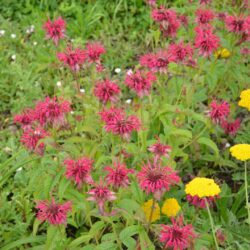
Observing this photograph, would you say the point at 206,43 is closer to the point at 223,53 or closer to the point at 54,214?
the point at 223,53

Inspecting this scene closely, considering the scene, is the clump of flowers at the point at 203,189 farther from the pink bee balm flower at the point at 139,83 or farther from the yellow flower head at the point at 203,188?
the pink bee balm flower at the point at 139,83

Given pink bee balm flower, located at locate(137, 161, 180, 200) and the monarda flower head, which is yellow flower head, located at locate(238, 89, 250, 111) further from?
pink bee balm flower, located at locate(137, 161, 180, 200)

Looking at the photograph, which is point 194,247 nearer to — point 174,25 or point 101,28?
point 174,25

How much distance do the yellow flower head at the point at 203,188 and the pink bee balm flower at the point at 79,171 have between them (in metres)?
0.38

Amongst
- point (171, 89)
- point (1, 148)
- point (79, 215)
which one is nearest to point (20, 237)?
point (79, 215)

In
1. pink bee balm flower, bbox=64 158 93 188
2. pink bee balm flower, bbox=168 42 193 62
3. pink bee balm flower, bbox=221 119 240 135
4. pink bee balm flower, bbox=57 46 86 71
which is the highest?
pink bee balm flower, bbox=57 46 86 71

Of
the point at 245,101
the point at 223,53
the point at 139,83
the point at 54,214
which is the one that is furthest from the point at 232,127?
the point at 54,214

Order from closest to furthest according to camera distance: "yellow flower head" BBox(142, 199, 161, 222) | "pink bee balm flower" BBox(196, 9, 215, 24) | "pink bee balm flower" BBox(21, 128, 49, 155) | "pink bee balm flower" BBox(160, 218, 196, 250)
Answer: "pink bee balm flower" BBox(160, 218, 196, 250)
"pink bee balm flower" BBox(21, 128, 49, 155)
"yellow flower head" BBox(142, 199, 161, 222)
"pink bee balm flower" BBox(196, 9, 215, 24)

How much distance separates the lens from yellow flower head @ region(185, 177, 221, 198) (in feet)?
6.23

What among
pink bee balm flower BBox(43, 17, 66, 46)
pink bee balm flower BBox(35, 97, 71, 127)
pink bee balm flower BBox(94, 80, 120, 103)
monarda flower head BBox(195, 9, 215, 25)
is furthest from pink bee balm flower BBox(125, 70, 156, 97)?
monarda flower head BBox(195, 9, 215, 25)

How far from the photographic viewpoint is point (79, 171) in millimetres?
1851

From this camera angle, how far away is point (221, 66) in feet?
8.86

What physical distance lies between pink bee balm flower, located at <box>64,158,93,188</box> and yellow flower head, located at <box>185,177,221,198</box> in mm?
384

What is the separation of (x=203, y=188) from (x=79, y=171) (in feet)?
1.52
